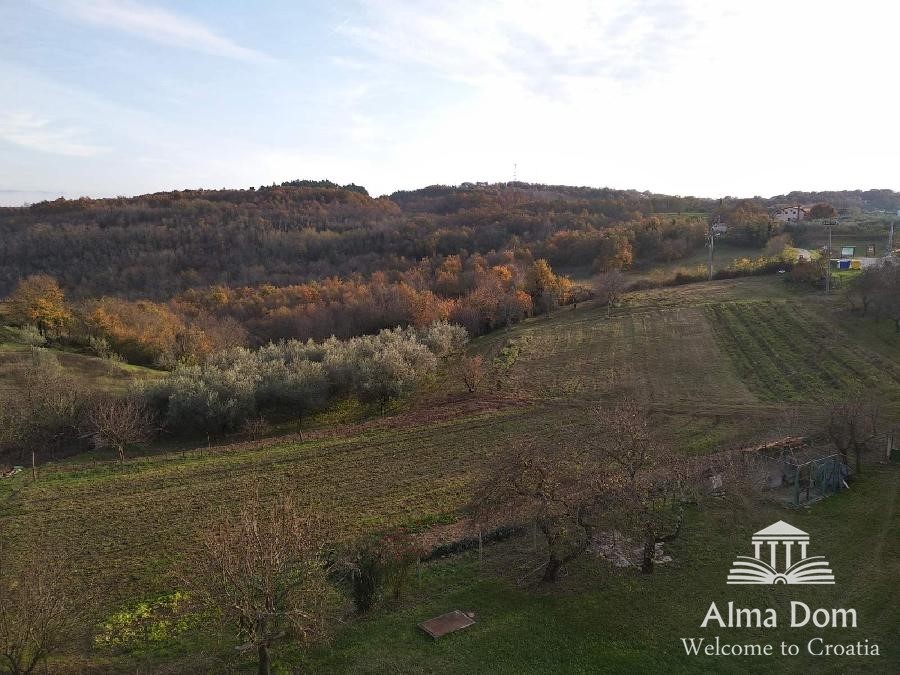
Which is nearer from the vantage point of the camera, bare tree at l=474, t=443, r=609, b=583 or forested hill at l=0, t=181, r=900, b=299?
bare tree at l=474, t=443, r=609, b=583

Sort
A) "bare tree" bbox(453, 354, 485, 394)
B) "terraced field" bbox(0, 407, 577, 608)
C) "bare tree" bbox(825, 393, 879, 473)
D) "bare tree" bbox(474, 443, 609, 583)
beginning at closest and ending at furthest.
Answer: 1. "bare tree" bbox(474, 443, 609, 583)
2. "terraced field" bbox(0, 407, 577, 608)
3. "bare tree" bbox(825, 393, 879, 473)
4. "bare tree" bbox(453, 354, 485, 394)

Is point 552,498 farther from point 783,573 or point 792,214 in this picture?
point 792,214

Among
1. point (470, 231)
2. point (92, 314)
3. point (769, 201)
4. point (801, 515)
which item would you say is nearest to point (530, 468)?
point (801, 515)

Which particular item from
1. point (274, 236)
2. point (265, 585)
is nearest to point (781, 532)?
point (265, 585)

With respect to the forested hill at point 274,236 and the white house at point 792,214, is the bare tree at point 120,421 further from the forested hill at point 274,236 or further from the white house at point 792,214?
the white house at point 792,214

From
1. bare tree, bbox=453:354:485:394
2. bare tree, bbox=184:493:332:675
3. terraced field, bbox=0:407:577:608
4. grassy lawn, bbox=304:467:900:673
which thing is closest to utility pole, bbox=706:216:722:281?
bare tree, bbox=453:354:485:394

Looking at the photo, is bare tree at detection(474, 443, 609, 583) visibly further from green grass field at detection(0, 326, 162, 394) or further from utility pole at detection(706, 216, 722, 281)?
utility pole at detection(706, 216, 722, 281)
